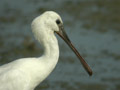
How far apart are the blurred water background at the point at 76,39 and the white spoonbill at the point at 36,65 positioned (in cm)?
328

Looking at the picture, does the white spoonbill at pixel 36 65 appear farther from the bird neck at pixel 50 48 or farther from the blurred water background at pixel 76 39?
the blurred water background at pixel 76 39

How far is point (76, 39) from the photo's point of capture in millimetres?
15359

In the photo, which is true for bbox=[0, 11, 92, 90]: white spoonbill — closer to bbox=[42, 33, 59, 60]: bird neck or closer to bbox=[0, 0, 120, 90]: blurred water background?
bbox=[42, 33, 59, 60]: bird neck

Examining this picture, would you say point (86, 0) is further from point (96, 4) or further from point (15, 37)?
point (15, 37)

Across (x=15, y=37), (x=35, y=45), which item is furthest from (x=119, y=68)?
(x=15, y=37)

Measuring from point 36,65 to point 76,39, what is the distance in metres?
6.11

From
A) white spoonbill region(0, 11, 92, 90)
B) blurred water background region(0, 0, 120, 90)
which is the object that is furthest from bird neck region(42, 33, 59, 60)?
blurred water background region(0, 0, 120, 90)

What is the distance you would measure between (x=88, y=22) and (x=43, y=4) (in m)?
2.65

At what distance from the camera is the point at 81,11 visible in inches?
696

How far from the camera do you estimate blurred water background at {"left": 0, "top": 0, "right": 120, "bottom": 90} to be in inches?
514

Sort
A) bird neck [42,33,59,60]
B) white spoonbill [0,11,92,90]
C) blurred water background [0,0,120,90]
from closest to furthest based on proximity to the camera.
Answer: white spoonbill [0,11,92,90]
bird neck [42,33,59,60]
blurred water background [0,0,120,90]

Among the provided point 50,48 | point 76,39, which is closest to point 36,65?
point 50,48

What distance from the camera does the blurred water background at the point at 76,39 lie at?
514 inches

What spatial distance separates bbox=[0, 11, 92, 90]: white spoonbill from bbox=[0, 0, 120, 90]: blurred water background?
328 centimetres
